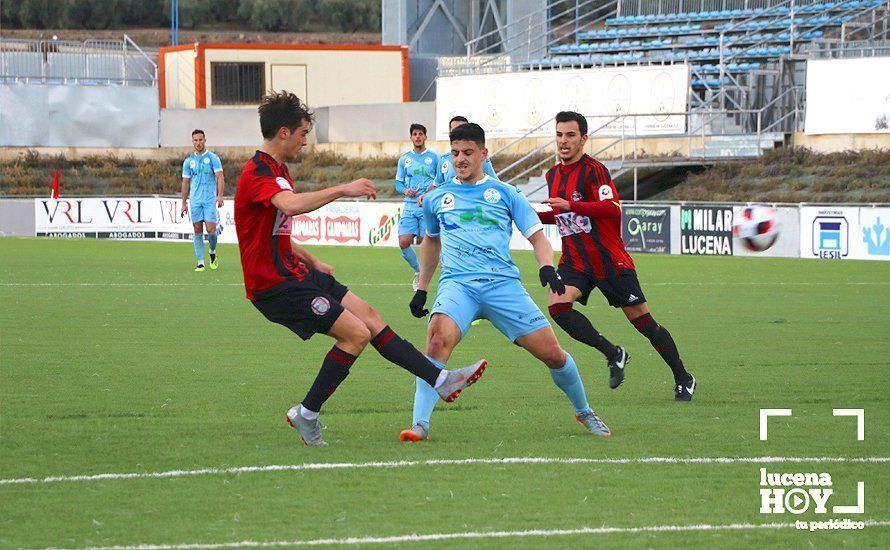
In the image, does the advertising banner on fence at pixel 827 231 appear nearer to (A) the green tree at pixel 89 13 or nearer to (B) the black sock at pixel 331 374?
(B) the black sock at pixel 331 374

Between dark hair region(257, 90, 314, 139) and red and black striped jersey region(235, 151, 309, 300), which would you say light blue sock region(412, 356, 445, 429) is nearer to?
red and black striped jersey region(235, 151, 309, 300)

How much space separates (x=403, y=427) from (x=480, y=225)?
1363 mm

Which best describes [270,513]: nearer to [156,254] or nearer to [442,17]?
[156,254]

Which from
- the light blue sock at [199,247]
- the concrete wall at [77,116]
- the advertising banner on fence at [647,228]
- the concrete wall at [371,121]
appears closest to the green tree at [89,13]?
the concrete wall at [77,116]

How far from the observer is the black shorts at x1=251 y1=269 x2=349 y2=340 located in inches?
306

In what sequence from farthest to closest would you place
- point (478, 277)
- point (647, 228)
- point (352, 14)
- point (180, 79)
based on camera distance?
point (352, 14) → point (180, 79) → point (647, 228) → point (478, 277)

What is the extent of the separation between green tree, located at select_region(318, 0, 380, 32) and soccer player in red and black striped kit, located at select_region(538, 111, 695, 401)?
7722 cm

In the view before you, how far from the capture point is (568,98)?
1565 inches

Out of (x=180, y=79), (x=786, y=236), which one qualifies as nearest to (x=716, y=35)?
(x=786, y=236)

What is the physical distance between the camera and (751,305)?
1745 centimetres

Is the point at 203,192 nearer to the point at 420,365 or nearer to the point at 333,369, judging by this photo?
the point at 333,369

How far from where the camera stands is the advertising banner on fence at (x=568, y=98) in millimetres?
37188

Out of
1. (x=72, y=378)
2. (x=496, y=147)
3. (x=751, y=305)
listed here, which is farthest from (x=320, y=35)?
(x=72, y=378)

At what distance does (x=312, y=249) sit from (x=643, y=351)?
66.0ft
